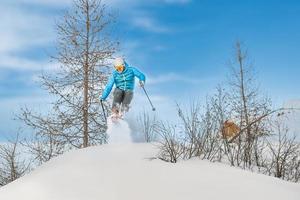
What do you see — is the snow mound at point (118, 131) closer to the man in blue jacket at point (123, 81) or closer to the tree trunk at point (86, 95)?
the man in blue jacket at point (123, 81)

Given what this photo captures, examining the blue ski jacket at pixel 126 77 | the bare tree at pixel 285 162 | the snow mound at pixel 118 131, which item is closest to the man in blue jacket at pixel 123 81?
the blue ski jacket at pixel 126 77

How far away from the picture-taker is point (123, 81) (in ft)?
39.8

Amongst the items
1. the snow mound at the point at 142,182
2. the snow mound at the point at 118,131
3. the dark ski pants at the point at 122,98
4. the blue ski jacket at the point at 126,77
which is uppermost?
the blue ski jacket at the point at 126,77

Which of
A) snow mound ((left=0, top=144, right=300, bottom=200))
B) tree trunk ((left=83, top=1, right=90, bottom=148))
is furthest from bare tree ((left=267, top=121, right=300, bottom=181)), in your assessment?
tree trunk ((left=83, top=1, right=90, bottom=148))

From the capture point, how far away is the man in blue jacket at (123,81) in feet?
39.6

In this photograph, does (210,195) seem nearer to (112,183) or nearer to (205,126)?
(112,183)

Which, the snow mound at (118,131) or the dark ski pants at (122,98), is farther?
the snow mound at (118,131)

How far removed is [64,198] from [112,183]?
75cm

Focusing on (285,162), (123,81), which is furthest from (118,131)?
(285,162)

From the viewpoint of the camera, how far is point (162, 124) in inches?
356

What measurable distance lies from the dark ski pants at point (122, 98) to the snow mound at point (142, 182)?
3866mm

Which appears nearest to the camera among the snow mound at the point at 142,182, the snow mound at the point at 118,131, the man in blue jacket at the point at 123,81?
the snow mound at the point at 142,182

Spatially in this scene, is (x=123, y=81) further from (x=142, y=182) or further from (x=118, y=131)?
(x=142, y=182)

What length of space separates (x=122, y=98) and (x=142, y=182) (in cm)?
525
